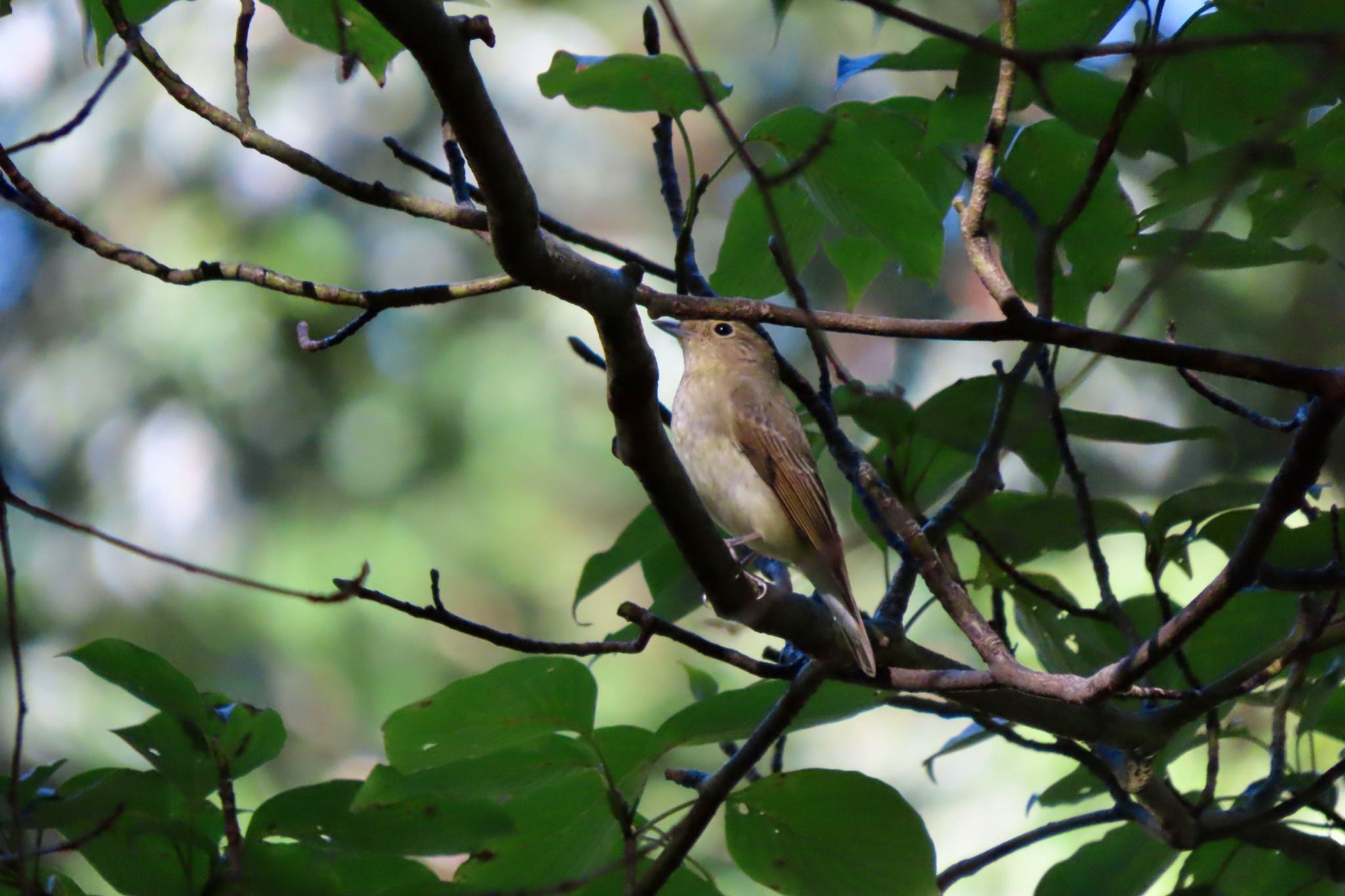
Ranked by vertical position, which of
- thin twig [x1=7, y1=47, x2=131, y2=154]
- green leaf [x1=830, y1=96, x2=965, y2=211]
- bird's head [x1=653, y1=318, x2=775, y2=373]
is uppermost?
bird's head [x1=653, y1=318, x2=775, y2=373]

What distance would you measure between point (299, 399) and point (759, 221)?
5.56 meters

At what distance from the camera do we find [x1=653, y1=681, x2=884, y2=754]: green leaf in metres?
1.63

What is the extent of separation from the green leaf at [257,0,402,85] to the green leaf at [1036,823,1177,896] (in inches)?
67.2

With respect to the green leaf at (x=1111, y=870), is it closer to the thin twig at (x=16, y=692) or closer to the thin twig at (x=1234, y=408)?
the thin twig at (x=1234, y=408)

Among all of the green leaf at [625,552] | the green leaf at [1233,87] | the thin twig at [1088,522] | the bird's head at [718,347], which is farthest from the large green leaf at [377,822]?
the bird's head at [718,347]

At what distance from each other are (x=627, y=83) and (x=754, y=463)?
1822 mm

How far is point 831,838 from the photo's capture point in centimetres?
174

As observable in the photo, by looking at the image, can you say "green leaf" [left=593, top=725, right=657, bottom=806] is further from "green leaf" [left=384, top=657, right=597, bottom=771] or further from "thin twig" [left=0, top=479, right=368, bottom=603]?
"thin twig" [left=0, top=479, right=368, bottom=603]

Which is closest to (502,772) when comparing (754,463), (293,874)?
(293,874)

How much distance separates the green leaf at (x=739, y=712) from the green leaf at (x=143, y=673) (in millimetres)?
605

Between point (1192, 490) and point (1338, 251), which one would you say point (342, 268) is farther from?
point (1192, 490)

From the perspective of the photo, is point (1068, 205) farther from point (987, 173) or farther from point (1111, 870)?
point (1111, 870)

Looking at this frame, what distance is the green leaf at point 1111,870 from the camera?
199 cm

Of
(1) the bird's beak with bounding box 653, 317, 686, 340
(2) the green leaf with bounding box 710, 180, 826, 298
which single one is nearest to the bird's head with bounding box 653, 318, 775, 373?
(1) the bird's beak with bounding box 653, 317, 686, 340
